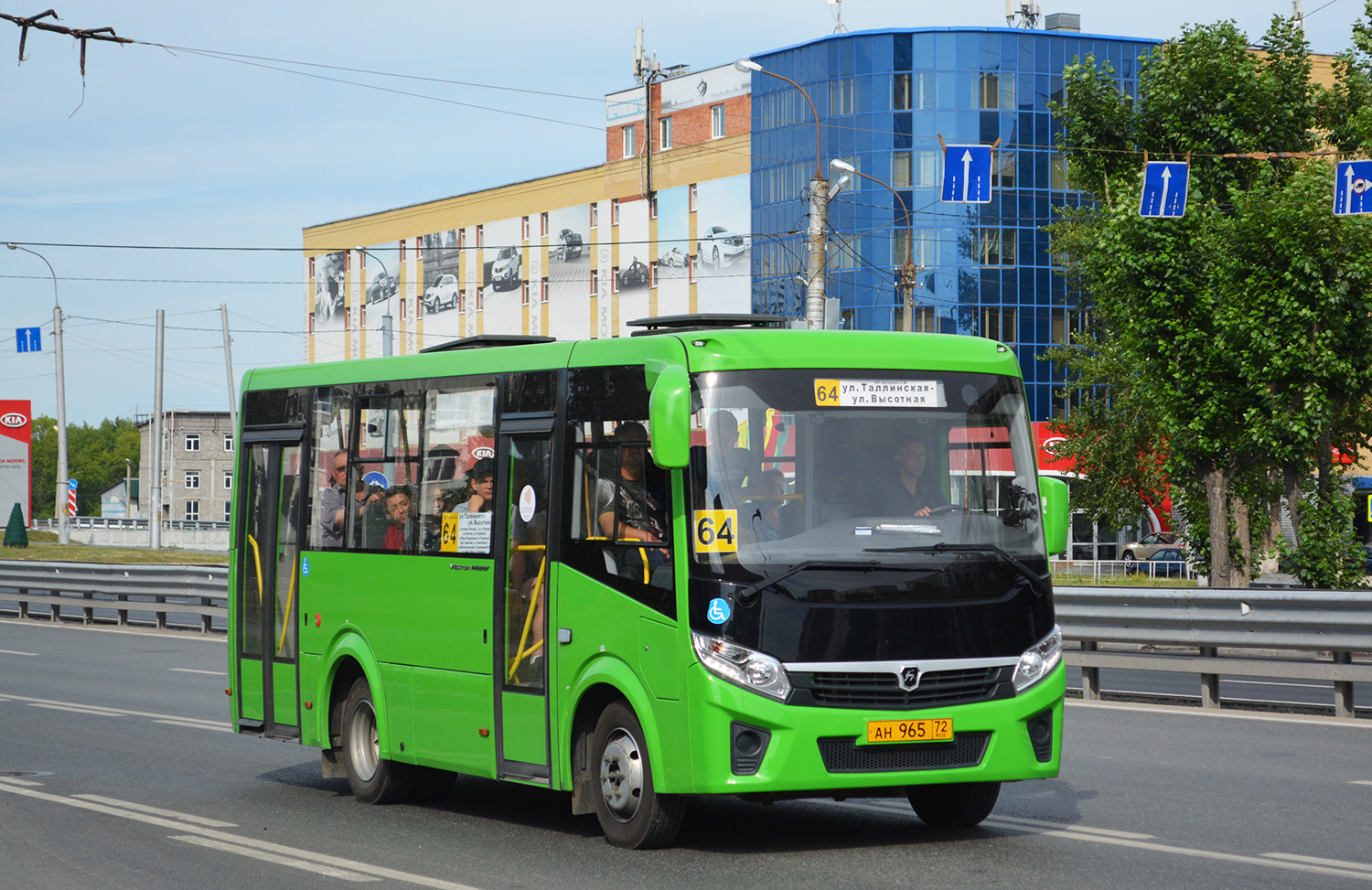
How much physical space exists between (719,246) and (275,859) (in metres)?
73.4

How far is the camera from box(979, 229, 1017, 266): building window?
69.1 m

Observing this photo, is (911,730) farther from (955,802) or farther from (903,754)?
(955,802)

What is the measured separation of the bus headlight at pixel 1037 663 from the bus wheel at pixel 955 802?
2.31 ft

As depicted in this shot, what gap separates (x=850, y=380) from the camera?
27.3ft

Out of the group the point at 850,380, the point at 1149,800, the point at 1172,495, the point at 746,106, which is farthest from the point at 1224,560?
the point at 746,106

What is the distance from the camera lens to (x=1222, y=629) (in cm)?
1500

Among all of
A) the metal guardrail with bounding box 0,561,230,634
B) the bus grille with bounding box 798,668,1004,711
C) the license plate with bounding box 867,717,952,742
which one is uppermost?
the bus grille with bounding box 798,668,1004,711

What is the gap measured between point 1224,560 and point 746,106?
55.1 meters

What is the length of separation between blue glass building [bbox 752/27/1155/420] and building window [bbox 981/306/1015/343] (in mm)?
52

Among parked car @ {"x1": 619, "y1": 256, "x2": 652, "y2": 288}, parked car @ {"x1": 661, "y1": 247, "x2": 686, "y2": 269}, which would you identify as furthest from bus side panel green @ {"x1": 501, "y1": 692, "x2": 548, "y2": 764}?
parked car @ {"x1": 619, "y1": 256, "x2": 652, "y2": 288}

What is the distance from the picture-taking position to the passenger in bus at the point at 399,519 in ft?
33.2

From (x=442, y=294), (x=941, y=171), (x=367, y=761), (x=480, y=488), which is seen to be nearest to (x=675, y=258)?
(x=941, y=171)

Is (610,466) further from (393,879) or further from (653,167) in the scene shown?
(653,167)

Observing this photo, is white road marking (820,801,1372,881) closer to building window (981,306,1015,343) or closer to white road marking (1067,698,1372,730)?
white road marking (1067,698,1372,730)
